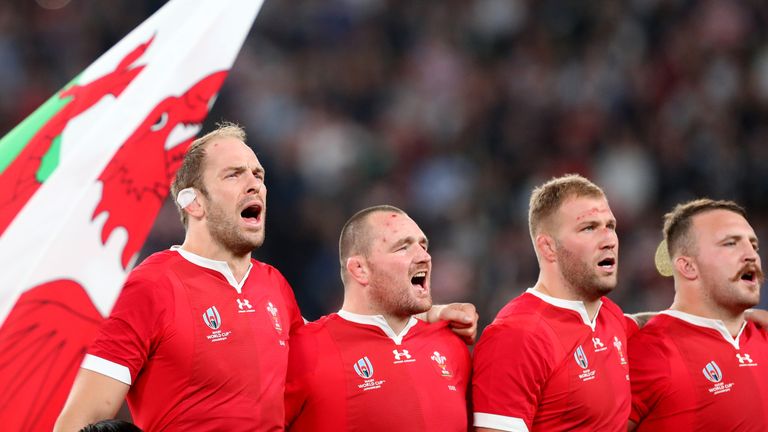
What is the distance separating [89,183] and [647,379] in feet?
9.49

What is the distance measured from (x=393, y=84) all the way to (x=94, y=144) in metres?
8.14

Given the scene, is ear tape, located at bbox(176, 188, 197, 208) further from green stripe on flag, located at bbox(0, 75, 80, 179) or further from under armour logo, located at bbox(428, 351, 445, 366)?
under armour logo, located at bbox(428, 351, 445, 366)

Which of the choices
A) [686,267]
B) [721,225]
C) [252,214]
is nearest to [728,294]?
[686,267]

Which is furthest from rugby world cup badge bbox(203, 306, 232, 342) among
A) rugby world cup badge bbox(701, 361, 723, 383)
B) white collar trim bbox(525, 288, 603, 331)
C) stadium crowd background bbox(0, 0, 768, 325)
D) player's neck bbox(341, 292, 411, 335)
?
stadium crowd background bbox(0, 0, 768, 325)

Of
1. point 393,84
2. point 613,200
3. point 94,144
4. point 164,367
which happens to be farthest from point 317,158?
point 94,144

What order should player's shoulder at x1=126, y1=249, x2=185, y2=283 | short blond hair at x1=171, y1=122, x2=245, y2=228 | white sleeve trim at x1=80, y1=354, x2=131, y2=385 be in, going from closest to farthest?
white sleeve trim at x1=80, y1=354, x2=131, y2=385 → player's shoulder at x1=126, y1=249, x2=185, y2=283 → short blond hair at x1=171, y1=122, x2=245, y2=228

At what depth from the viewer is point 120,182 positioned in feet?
12.0

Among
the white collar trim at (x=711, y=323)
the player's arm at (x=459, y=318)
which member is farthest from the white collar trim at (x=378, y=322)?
the white collar trim at (x=711, y=323)

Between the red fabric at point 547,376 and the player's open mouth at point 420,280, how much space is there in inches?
13.8

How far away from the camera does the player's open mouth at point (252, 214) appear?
476cm

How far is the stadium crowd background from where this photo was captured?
32.6 feet

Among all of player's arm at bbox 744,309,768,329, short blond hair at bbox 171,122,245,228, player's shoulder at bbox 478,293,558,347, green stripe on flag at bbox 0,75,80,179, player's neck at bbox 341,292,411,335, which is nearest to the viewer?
green stripe on flag at bbox 0,75,80,179

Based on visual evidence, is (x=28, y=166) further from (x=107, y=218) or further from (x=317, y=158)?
(x=317, y=158)

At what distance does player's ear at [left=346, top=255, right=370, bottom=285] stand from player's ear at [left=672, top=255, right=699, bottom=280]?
163 centimetres
